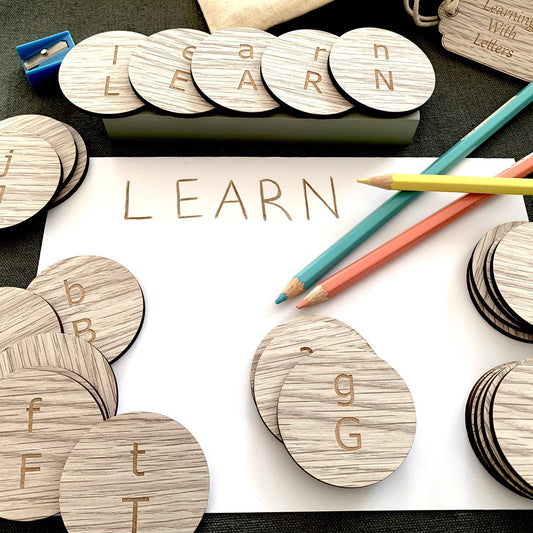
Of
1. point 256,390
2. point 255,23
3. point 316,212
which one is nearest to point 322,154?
point 316,212

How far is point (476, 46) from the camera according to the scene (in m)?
0.65

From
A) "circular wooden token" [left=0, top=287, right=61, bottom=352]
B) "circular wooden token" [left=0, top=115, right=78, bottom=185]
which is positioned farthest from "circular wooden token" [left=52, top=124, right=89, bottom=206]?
"circular wooden token" [left=0, top=287, right=61, bottom=352]

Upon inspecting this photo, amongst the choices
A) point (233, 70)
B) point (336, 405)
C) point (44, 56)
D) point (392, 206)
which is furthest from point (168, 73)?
point (336, 405)

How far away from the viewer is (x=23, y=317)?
1.57ft

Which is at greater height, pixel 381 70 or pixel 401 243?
pixel 381 70

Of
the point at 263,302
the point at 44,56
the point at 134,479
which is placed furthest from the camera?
the point at 44,56

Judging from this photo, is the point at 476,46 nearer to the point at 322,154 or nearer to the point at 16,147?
the point at 322,154

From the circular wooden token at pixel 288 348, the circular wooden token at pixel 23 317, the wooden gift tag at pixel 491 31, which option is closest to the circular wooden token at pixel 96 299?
the circular wooden token at pixel 23 317

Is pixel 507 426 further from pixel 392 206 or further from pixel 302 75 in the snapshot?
pixel 302 75

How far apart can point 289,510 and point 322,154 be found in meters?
0.36

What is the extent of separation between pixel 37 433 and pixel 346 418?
0.80 ft

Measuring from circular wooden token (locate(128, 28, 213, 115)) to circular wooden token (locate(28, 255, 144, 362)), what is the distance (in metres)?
0.18

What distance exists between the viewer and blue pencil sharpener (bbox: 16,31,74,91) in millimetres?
604

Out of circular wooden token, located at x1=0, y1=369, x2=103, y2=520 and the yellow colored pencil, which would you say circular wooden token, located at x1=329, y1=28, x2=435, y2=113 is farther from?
circular wooden token, located at x1=0, y1=369, x2=103, y2=520
